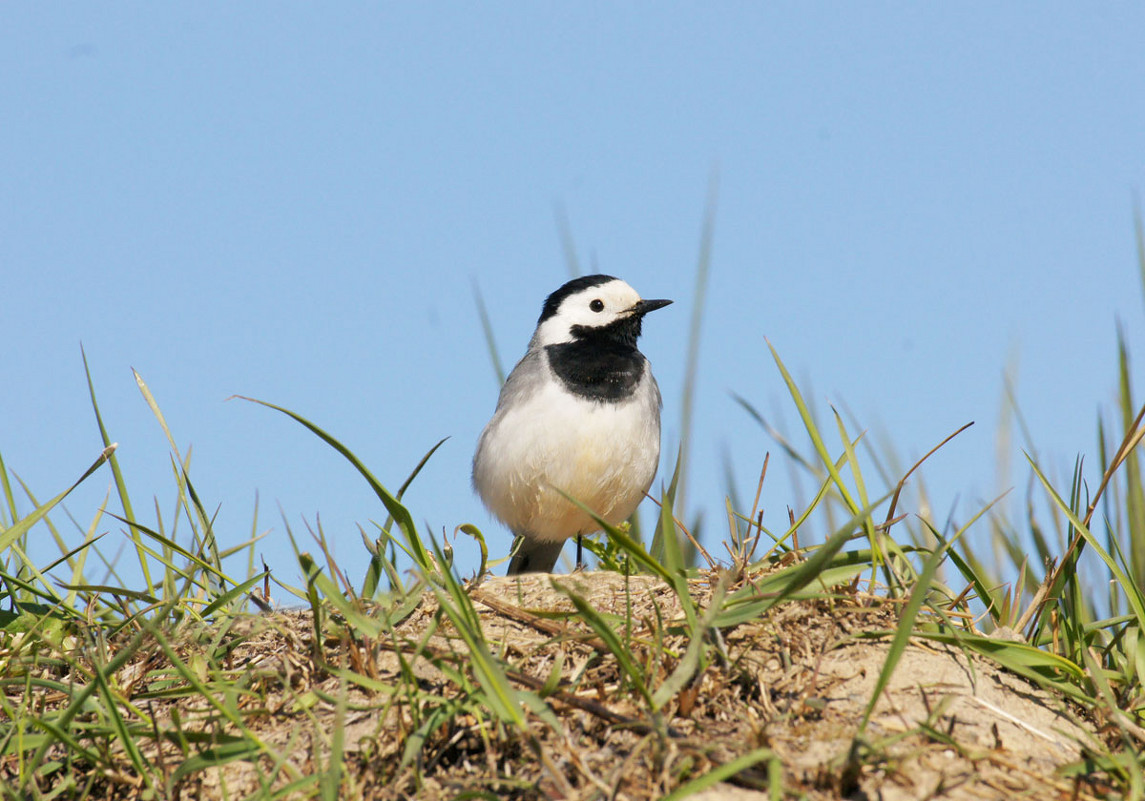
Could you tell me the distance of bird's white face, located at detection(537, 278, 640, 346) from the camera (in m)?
6.66

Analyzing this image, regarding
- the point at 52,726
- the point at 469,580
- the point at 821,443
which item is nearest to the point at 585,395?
the point at 469,580

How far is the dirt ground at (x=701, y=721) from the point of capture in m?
2.49

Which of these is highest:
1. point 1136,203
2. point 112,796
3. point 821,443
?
point 1136,203

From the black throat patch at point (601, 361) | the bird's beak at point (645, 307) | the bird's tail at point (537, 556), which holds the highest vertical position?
the bird's beak at point (645, 307)

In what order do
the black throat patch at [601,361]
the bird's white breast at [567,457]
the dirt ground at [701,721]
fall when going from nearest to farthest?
the dirt ground at [701,721], the bird's white breast at [567,457], the black throat patch at [601,361]

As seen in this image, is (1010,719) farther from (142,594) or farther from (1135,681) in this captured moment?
(142,594)

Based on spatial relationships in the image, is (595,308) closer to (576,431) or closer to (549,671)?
(576,431)

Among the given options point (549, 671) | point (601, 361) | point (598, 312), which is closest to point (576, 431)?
point (601, 361)

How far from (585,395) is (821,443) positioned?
9.17 ft

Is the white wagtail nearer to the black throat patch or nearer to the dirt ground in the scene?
the black throat patch

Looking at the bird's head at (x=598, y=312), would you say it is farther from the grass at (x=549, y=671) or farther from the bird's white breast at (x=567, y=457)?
the grass at (x=549, y=671)

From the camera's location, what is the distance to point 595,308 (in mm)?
6695

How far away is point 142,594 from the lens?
3754 mm

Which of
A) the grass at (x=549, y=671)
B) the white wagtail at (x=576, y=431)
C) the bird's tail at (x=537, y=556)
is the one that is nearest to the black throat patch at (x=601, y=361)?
the white wagtail at (x=576, y=431)
